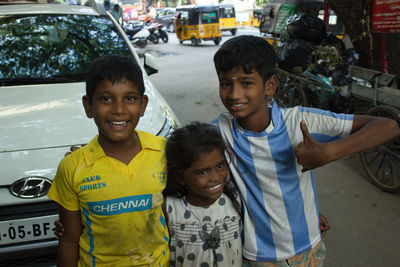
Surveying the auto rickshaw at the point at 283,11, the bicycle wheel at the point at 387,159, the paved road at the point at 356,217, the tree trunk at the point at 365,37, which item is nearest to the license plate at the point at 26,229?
the paved road at the point at 356,217

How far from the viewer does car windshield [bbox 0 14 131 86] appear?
3027 mm

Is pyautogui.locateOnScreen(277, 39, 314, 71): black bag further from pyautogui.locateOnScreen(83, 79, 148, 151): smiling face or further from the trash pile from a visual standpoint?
pyautogui.locateOnScreen(83, 79, 148, 151): smiling face

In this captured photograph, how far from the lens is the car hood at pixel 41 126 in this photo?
204 centimetres

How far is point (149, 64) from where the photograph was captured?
373 cm

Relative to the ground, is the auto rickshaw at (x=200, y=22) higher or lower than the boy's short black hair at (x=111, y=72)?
higher

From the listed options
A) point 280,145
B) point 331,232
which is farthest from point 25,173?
point 331,232

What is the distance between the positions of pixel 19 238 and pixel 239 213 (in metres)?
1.30

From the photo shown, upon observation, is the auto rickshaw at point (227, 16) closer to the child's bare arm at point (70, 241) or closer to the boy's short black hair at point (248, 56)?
the boy's short black hair at point (248, 56)

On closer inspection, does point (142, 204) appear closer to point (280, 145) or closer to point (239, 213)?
point (239, 213)

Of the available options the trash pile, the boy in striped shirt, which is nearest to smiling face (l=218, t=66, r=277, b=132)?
the boy in striped shirt

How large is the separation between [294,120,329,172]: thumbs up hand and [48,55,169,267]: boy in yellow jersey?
529 millimetres

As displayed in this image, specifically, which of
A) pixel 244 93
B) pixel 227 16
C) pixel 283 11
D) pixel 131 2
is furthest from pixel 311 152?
pixel 131 2

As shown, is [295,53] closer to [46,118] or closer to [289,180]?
[46,118]

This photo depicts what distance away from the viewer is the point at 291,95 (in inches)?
225
